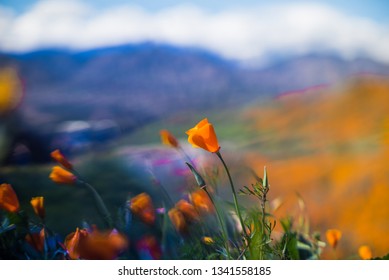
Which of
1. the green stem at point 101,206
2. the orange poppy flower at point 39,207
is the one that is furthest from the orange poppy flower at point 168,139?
the orange poppy flower at point 39,207

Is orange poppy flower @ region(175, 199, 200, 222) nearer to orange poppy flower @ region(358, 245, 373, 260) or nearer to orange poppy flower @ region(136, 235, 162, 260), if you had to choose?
orange poppy flower @ region(136, 235, 162, 260)

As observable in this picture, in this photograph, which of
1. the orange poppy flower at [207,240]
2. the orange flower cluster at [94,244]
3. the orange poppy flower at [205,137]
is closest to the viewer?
the orange flower cluster at [94,244]

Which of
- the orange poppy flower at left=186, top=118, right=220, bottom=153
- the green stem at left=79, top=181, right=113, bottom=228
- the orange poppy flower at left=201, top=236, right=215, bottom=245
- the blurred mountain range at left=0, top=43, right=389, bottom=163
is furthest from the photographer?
the blurred mountain range at left=0, top=43, right=389, bottom=163

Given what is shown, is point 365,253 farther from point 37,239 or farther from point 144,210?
point 37,239

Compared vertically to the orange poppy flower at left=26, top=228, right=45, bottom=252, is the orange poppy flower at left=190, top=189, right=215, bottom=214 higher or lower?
higher

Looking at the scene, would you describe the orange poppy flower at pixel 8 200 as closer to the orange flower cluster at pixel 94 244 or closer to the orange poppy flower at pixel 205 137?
the orange flower cluster at pixel 94 244

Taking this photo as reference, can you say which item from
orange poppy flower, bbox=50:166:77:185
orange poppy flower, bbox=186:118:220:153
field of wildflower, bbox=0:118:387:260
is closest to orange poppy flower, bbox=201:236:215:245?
field of wildflower, bbox=0:118:387:260

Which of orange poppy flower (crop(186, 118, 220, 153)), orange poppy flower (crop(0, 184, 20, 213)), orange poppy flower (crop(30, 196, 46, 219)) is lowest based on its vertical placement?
orange poppy flower (crop(30, 196, 46, 219))
